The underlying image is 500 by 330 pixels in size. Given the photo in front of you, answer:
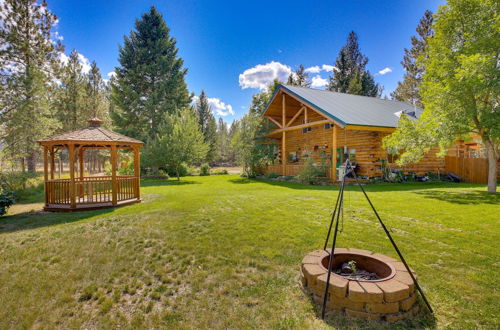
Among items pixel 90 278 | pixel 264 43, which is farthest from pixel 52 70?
pixel 90 278

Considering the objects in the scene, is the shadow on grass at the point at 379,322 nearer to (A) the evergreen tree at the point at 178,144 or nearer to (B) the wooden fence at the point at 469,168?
(B) the wooden fence at the point at 469,168

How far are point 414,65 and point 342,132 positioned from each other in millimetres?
18912

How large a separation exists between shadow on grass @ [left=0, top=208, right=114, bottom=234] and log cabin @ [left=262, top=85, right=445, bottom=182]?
1215cm

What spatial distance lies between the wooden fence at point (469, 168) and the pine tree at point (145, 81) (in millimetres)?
25585

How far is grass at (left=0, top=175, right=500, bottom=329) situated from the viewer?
8.92 ft

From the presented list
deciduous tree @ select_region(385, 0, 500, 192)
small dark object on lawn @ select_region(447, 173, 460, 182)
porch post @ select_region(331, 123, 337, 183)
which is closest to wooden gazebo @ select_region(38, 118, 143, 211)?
porch post @ select_region(331, 123, 337, 183)

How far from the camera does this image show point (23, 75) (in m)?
17.6

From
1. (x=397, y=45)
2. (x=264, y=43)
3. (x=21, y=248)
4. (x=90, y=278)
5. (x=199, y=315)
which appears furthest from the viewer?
(x=397, y=45)

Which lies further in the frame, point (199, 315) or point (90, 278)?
point (90, 278)

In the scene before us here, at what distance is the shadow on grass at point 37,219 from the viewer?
622 centimetres

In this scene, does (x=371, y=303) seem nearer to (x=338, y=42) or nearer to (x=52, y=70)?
(x=52, y=70)

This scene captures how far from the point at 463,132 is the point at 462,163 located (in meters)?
6.68

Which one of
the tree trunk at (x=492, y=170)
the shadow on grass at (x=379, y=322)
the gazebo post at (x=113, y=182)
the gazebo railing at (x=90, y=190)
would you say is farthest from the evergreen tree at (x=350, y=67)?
the shadow on grass at (x=379, y=322)

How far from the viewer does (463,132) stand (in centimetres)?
1035
